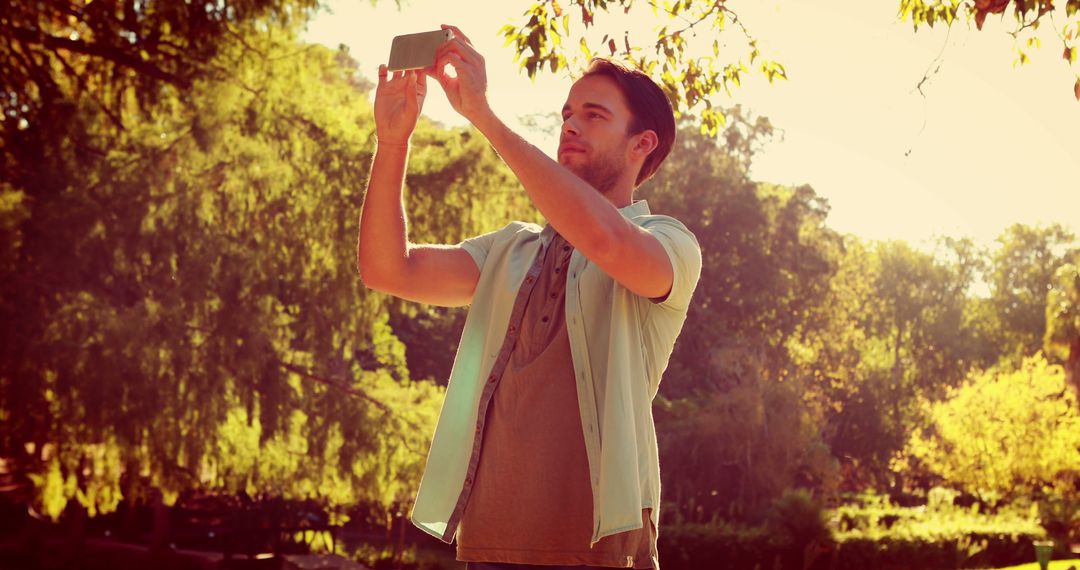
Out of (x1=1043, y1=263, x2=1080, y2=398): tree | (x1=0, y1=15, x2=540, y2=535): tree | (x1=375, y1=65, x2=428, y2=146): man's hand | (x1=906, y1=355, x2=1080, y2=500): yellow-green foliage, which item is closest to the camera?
(x1=375, y1=65, x2=428, y2=146): man's hand

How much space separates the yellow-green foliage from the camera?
1256 inches

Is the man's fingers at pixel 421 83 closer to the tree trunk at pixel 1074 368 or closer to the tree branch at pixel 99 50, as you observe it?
the tree branch at pixel 99 50

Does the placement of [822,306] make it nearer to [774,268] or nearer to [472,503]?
[774,268]

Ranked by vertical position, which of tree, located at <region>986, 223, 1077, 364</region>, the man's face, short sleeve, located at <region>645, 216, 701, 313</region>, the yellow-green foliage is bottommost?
short sleeve, located at <region>645, 216, 701, 313</region>

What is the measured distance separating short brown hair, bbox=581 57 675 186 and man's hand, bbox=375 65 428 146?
352mm

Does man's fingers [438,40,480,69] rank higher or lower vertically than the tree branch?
lower

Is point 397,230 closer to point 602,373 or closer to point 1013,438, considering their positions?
point 602,373

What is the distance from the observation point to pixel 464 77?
1.95 metres

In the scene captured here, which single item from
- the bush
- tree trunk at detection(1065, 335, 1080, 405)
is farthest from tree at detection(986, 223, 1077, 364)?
the bush

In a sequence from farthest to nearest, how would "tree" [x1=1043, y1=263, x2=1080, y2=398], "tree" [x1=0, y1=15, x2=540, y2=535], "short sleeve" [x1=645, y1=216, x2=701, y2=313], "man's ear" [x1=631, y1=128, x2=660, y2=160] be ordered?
"tree" [x1=1043, y1=263, x2=1080, y2=398], "tree" [x1=0, y1=15, x2=540, y2=535], "man's ear" [x1=631, y1=128, x2=660, y2=160], "short sleeve" [x1=645, y1=216, x2=701, y2=313]

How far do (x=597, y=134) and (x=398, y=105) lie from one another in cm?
39

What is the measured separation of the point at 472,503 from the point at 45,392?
988 cm

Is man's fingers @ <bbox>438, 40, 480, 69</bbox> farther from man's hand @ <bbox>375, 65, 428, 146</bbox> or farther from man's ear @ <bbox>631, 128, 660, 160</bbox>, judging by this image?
man's ear @ <bbox>631, 128, 660, 160</bbox>

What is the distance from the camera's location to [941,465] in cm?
3538
